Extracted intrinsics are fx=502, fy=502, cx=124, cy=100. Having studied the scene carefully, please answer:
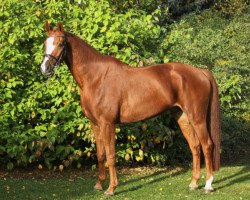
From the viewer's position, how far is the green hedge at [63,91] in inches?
333

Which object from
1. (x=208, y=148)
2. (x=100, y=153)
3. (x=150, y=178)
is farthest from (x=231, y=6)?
(x=100, y=153)

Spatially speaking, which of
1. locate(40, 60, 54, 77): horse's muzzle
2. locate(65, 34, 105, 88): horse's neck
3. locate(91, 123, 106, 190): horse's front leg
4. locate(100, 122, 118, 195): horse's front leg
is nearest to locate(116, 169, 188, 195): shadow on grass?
locate(100, 122, 118, 195): horse's front leg

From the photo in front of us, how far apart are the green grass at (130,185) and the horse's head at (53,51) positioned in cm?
183

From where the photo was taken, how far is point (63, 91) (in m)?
8.62

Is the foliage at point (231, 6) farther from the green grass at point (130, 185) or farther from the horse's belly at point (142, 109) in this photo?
the horse's belly at point (142, 109)

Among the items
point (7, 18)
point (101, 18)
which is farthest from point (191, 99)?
point (7, 18)

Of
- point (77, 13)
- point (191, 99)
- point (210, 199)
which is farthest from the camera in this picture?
point (77, 13)

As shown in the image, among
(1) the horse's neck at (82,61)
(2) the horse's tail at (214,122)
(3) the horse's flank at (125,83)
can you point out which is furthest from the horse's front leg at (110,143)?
(2) the horse's tail at (214,122)

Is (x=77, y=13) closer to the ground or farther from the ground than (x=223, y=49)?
farther from the ground

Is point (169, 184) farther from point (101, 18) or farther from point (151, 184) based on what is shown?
point (101, 18)

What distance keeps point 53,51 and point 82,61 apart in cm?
49

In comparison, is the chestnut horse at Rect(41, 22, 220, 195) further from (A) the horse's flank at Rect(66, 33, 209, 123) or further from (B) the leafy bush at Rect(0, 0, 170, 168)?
(B) the leafy bush at Rect(0, 0, 170, 168)

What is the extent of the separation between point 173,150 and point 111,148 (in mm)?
3126

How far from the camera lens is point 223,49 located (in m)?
12.4
